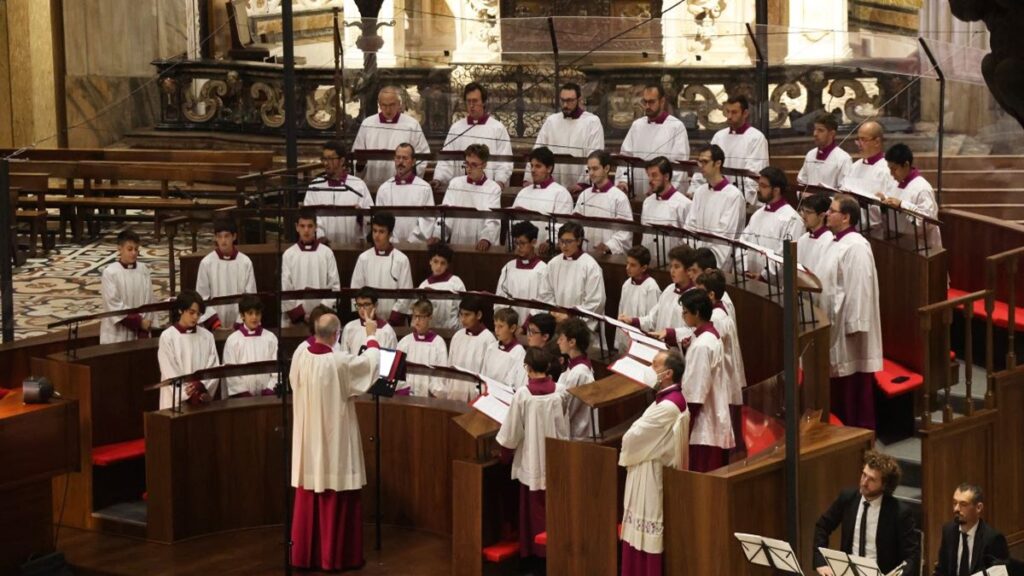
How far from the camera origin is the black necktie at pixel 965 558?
7.71m

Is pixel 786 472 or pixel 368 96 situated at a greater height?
pixel 368 96

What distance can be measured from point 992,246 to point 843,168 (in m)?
1.22

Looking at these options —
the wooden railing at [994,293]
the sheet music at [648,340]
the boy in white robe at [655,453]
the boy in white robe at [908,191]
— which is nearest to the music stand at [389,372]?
the sheet music at [648,340]

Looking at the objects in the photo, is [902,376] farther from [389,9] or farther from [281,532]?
[389,9]

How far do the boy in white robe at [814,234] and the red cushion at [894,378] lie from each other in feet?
2.58

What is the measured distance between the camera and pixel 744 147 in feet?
40.3

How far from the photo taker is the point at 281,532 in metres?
10.5

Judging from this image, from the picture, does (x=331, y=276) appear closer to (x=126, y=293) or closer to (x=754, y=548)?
Answer: (x=126, y=293)

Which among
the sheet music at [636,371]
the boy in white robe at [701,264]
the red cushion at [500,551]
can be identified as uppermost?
the boy in white robe at [701,264]

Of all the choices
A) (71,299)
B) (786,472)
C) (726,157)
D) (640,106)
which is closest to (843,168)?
(726,157)

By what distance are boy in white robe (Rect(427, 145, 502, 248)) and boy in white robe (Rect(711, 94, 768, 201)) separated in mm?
1757

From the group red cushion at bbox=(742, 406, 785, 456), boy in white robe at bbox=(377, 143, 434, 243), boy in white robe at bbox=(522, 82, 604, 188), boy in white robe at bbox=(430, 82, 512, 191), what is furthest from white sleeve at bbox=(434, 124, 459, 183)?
red cushion at bbox=(742, 406, 785, 456)

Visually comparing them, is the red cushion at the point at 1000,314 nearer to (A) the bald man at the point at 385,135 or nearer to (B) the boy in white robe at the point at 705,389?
(B) the boy in white robe at the point at 705,389

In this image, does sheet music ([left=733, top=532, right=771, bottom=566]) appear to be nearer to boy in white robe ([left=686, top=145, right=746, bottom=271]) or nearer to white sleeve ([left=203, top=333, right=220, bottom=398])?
boy in white robe ([left=686, top=145, right=746, bottom=271])
